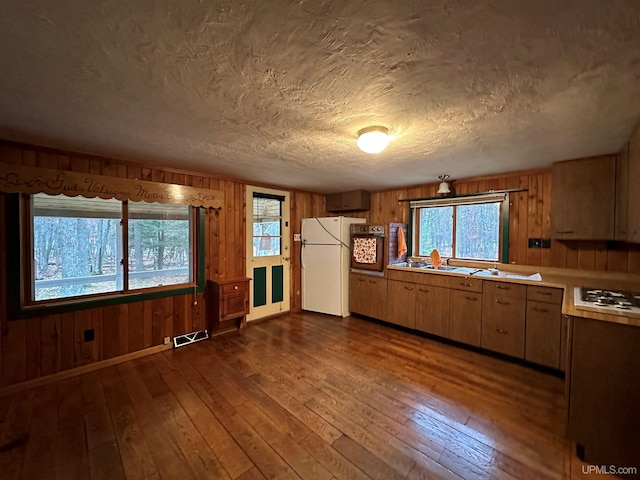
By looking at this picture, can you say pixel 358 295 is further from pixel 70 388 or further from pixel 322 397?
pixel 70 388

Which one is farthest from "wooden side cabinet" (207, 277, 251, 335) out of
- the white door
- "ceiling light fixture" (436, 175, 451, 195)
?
"ceiling light fixture" (436, 175, 451, 195)

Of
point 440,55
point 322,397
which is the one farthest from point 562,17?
point 322,397

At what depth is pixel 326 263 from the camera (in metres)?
4.30

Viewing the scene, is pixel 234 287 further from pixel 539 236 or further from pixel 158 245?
pixel 539 236

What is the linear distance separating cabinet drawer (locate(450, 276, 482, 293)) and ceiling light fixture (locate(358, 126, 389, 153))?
2.07m

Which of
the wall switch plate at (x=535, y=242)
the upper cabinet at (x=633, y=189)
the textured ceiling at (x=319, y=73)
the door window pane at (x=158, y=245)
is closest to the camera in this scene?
the textured ceiling at (x=319, y=73)

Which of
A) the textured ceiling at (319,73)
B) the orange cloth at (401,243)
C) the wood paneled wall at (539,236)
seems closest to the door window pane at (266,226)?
the textured ceiling at (319,73)

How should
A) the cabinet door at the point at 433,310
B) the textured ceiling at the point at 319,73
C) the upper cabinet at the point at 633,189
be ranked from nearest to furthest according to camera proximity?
the textured ceiling at the point at 319,73 → the upper cabinet at the point at 633,189 → the cabinet door at the point at 433,310

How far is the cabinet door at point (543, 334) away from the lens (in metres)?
2.53

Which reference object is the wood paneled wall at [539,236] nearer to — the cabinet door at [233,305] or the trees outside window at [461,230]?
the trees outside window at [461,230]

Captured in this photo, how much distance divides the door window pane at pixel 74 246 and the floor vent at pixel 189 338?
0.88m

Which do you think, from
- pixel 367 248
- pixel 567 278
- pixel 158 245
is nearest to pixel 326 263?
pixel 367 248

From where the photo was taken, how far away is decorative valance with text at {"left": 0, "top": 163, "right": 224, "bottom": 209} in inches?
86.0

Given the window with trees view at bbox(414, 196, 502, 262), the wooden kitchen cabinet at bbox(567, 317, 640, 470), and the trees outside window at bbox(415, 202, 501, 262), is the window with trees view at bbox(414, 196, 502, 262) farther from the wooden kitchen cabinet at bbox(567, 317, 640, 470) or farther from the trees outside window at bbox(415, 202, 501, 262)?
the wooden kitchen cabinet at bbox(567, 317, 640, 470)
